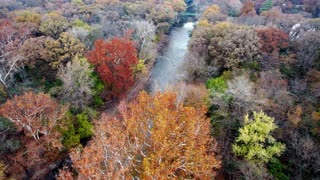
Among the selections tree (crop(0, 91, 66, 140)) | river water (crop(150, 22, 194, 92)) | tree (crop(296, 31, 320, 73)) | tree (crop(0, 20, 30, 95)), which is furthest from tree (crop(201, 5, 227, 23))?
tree (crop(0, 91, 66, 140))

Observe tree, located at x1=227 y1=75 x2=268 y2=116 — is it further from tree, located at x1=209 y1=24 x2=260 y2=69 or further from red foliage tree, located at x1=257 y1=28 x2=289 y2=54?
red foliage tree, located at x1=257 y1=28 x2=289 y2=54

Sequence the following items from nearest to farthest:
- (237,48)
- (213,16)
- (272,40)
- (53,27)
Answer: (237,48)
(272,40)
(53,27)
(213,16)

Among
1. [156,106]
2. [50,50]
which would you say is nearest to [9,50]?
[50,50]

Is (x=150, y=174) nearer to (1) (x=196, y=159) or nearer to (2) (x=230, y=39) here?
(1) (x=196, y=159)

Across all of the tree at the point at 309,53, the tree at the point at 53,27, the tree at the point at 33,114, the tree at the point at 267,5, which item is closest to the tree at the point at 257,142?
the tree at the point at 309,53

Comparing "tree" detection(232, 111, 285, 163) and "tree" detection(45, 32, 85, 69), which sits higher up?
"tree" detection(45, 32, 85, 69)

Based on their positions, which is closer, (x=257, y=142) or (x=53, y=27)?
(x=257, y=142)

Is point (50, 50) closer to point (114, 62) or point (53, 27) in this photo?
point (53, 27)

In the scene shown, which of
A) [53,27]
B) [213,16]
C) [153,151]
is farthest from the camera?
[213,16]
